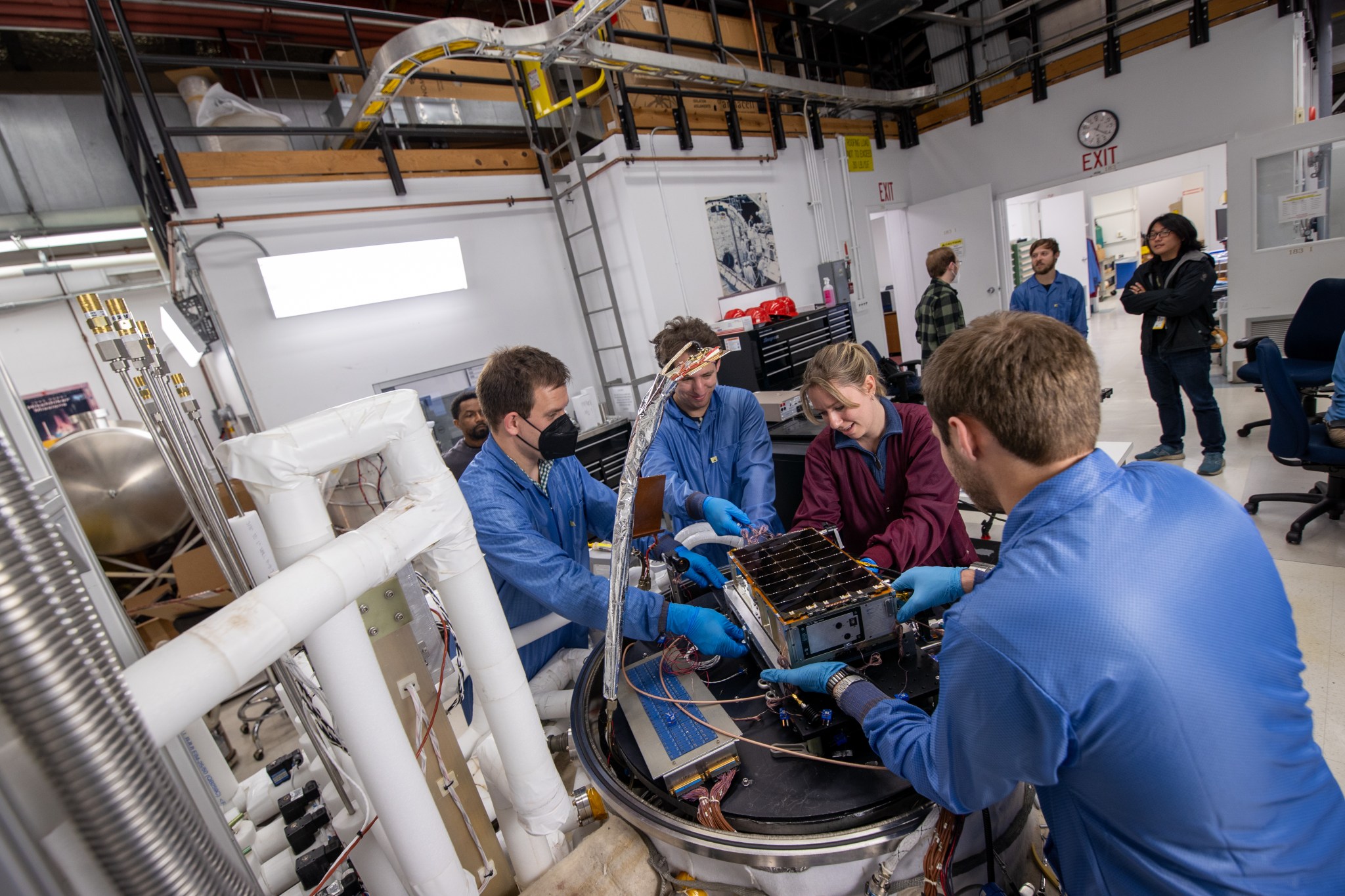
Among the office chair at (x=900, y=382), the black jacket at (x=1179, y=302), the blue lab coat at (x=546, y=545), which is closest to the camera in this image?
the blue lab coat at (x=546, y=545)

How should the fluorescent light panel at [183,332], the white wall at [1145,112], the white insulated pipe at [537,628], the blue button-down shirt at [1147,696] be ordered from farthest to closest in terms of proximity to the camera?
the white wall at [1145,112]
the fluorescent light panel at [183,332]
the white insulated pipe at [537,628]
the blue button-down shirt at [1147,696]

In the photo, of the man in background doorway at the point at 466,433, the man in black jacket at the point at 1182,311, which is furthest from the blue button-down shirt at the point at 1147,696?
the man in black jacket at the point at 1182,311

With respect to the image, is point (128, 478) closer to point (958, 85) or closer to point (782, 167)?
point (782, 167)

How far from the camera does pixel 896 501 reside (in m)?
1.81

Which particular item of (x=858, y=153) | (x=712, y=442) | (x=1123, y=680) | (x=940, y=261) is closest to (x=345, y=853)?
(x=1123, y=680)

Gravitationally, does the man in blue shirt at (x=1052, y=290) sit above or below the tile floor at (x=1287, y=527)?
above

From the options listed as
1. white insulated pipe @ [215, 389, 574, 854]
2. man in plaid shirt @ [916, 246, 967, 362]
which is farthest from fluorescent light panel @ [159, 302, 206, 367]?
man in plaid shirt @ [916, 246, 967, 362]

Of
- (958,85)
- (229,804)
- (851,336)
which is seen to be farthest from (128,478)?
(958,85)

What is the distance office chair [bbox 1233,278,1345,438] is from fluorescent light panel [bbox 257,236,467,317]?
4680 millimetres

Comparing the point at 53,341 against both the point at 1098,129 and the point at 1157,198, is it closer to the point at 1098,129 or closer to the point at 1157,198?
the point at 1098,129

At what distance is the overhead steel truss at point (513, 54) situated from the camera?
8.80 ft

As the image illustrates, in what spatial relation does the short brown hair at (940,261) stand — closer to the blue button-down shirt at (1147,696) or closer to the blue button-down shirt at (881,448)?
the blue button-down shirt at (881,448)

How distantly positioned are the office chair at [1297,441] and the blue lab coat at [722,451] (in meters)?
2.02

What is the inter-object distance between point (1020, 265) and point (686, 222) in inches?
209
